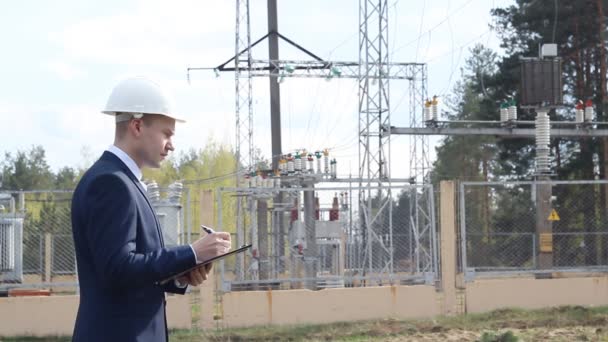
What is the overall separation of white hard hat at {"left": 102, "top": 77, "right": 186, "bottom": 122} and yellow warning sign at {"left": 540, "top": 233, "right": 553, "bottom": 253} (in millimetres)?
16174

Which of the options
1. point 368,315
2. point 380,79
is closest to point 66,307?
point 368,315

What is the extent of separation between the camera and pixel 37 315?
47.4ft

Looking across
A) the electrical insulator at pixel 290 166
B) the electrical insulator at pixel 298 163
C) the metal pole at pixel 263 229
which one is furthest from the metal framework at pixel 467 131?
the metal pole at pixel 263 229

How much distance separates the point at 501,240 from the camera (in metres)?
26.1

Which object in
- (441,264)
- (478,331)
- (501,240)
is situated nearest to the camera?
(478,331)

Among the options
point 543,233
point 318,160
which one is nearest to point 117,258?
point 543,233

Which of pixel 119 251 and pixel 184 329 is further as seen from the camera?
pixel 184 329

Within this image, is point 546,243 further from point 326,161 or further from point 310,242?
point 326,161

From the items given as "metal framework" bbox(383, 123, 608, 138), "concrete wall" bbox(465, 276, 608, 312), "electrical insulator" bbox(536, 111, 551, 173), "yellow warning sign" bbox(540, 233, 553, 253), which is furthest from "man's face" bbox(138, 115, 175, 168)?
"metal framework" bbox(383, 123, 608, 138)

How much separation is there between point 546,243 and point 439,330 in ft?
19.2

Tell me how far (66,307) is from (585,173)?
22.5 metres

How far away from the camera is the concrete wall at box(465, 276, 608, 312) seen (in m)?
15.9

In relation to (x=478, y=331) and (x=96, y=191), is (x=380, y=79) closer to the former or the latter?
(x=478, y=331)

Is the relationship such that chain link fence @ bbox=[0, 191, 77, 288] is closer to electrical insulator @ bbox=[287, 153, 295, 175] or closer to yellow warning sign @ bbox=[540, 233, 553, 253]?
electrical insulator @ bbox=[287, 153, 295, 175]
